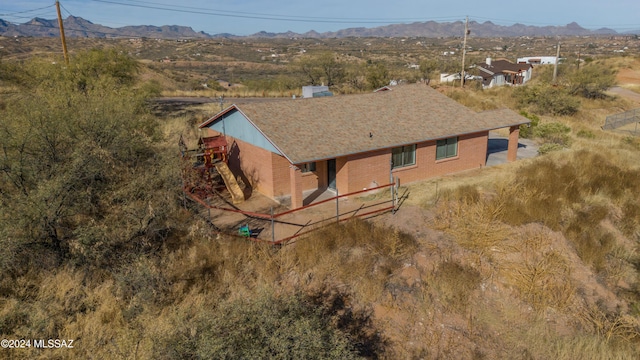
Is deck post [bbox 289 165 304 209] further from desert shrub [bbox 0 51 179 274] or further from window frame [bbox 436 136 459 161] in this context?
window frame [bbox 436 136 459 161]

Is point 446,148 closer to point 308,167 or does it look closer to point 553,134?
point 308,167

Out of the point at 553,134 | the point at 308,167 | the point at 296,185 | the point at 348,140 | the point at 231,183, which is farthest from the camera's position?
the point at 553,134

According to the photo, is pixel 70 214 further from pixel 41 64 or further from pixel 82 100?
pixel 41 64

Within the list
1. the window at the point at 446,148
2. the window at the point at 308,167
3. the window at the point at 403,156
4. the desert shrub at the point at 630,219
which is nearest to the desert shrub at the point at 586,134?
the desert shrub at the point at 630,219

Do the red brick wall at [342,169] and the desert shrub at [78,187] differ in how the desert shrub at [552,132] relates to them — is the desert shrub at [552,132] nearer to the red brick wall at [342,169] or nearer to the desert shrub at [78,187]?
the red brick wall at [342,169]

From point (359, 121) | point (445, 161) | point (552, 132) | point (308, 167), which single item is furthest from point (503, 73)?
point (308, 167)

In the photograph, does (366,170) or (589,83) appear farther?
(589,83)

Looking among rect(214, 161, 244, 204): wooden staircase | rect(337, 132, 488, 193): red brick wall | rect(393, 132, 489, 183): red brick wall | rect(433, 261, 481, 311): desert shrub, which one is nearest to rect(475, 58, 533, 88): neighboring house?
rect(393, 132, 489, 183): red brick wall
